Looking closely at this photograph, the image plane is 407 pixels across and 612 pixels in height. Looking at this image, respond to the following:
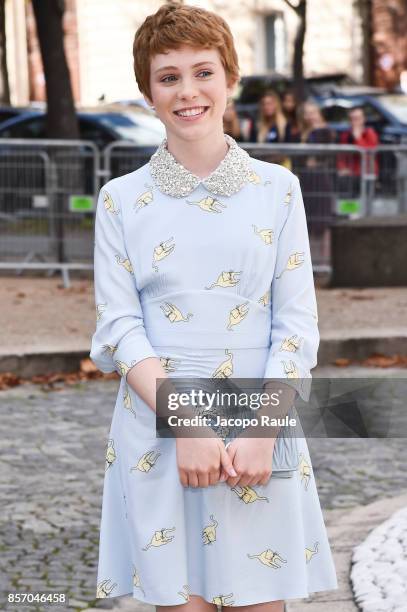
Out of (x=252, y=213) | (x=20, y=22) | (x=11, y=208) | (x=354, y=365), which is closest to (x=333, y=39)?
(x=20, y=22)

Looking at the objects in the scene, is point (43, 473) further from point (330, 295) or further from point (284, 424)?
point (330, 295)

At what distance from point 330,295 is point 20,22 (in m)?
33.1

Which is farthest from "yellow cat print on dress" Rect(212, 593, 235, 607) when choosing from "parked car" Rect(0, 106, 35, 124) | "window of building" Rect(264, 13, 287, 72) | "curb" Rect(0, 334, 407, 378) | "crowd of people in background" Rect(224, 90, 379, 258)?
"window of building" Rect(264, 13, 287, 72)

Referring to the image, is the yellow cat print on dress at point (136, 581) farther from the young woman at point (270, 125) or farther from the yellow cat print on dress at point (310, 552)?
the young woman at point (270, 125)

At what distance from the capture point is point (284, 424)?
9.78 feet

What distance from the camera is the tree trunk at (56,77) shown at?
17656mm

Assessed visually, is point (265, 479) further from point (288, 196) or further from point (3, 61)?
point (3, 61)

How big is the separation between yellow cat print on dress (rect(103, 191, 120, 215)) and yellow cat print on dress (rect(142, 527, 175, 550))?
0.70 metres

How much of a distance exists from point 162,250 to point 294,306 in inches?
12.3

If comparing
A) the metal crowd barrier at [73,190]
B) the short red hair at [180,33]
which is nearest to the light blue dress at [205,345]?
the short red hair at [180,33]

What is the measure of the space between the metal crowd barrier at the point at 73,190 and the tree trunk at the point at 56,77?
14.4 ft

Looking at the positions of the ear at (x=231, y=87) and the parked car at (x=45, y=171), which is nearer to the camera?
the ear at (x=231, y=87)

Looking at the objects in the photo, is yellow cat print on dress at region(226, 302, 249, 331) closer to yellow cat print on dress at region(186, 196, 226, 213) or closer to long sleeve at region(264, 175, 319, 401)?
long sleeve at region(264, 175, 319, 401)

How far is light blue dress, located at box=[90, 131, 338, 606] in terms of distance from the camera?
9.81 ft
